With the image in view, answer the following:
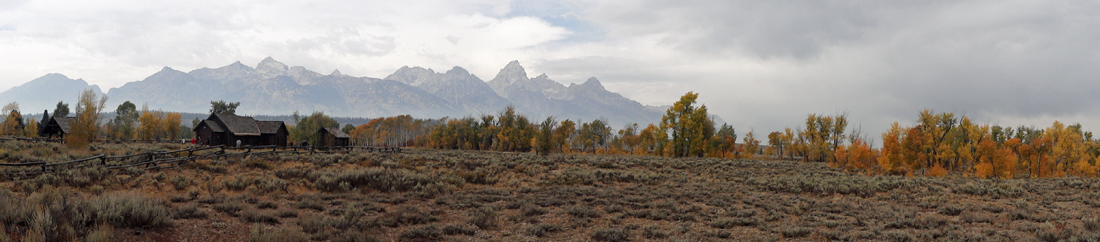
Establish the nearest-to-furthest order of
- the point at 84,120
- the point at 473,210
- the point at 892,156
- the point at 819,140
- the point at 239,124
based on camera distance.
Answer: the point at 473,210
the point at 84,120
the point at 892,156
the point at 239,124
the point at 819,140

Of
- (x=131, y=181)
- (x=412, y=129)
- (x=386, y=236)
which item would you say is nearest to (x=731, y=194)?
(x=386, y=236)

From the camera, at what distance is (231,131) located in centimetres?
4909

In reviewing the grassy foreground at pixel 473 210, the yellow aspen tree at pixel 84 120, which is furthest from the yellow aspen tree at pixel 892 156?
the yellow aspen tree at pixel 84 120

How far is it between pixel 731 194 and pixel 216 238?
741 inches

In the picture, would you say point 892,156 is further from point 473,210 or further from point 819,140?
point 473,210

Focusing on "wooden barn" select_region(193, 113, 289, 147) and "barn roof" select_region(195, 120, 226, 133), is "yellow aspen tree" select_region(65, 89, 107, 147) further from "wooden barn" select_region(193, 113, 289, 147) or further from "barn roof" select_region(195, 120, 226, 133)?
"wooden barn" select_region(193, 113, 289, 147)

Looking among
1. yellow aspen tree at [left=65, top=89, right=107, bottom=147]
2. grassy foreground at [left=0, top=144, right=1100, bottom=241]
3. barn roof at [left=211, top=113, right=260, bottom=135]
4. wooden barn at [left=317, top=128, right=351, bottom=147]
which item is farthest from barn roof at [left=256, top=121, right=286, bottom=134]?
grassy foreground at [left=0, top=144, right=1100, bottom=241]

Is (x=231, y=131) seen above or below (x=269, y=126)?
below

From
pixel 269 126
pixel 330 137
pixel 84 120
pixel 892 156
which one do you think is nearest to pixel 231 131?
pixel 269 126

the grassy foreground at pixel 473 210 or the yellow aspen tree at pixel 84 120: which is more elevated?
the yellow aspen tree at pixel 84 120

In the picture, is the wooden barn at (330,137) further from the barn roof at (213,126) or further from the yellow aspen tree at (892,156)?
the yellow aspen tree at (892,156)

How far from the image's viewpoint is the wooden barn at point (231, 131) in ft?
162

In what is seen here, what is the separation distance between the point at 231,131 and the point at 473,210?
154ft

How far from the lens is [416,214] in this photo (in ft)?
42.4
